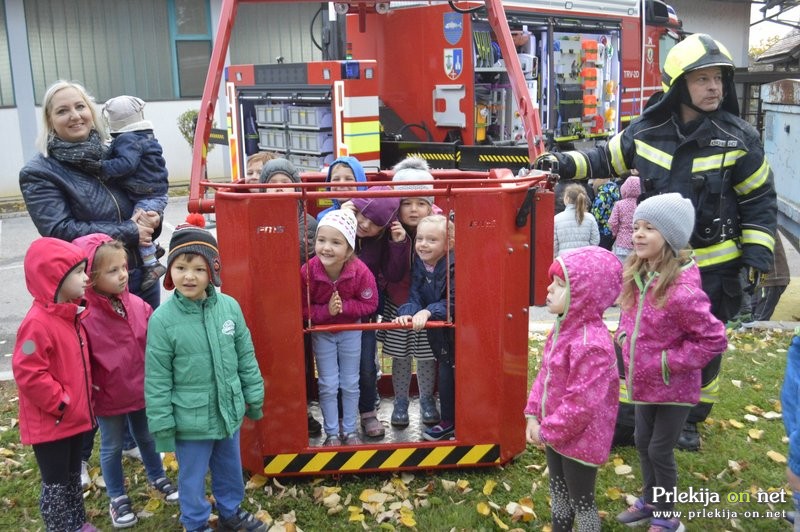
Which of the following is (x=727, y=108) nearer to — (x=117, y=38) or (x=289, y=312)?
(x=289, y=312)

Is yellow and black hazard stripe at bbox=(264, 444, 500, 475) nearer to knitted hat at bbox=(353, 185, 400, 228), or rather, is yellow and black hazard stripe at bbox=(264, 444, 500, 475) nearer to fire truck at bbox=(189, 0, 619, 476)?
fire truck at bbox=(189, 0, 619, 476)

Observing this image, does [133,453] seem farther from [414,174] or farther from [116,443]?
[414,174]

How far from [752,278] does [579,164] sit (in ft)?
3.52

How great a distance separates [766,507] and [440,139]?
709cm

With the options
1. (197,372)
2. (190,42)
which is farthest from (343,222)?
(190,42)

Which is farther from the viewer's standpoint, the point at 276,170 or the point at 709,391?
the point at 276,170

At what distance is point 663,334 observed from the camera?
132 inches

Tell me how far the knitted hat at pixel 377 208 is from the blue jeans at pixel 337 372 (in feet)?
1.96

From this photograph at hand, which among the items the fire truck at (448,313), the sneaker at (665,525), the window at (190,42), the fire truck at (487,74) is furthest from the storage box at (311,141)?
the window at (190,42)

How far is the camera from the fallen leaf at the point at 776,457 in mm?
4215

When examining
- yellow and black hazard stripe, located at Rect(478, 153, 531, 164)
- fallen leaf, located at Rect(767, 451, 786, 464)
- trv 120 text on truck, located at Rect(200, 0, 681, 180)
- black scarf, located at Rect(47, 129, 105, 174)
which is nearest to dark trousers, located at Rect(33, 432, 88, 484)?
black scarf, located at Rect(47, 129, 105, 174)

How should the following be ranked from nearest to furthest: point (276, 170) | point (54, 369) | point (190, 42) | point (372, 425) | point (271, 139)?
point (54, 369) < point (372, 425) < point (276, 170) < point (271, 139) < point (190, 42)

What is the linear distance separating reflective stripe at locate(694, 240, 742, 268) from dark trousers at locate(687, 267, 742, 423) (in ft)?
0.18

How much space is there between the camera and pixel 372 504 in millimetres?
3795
